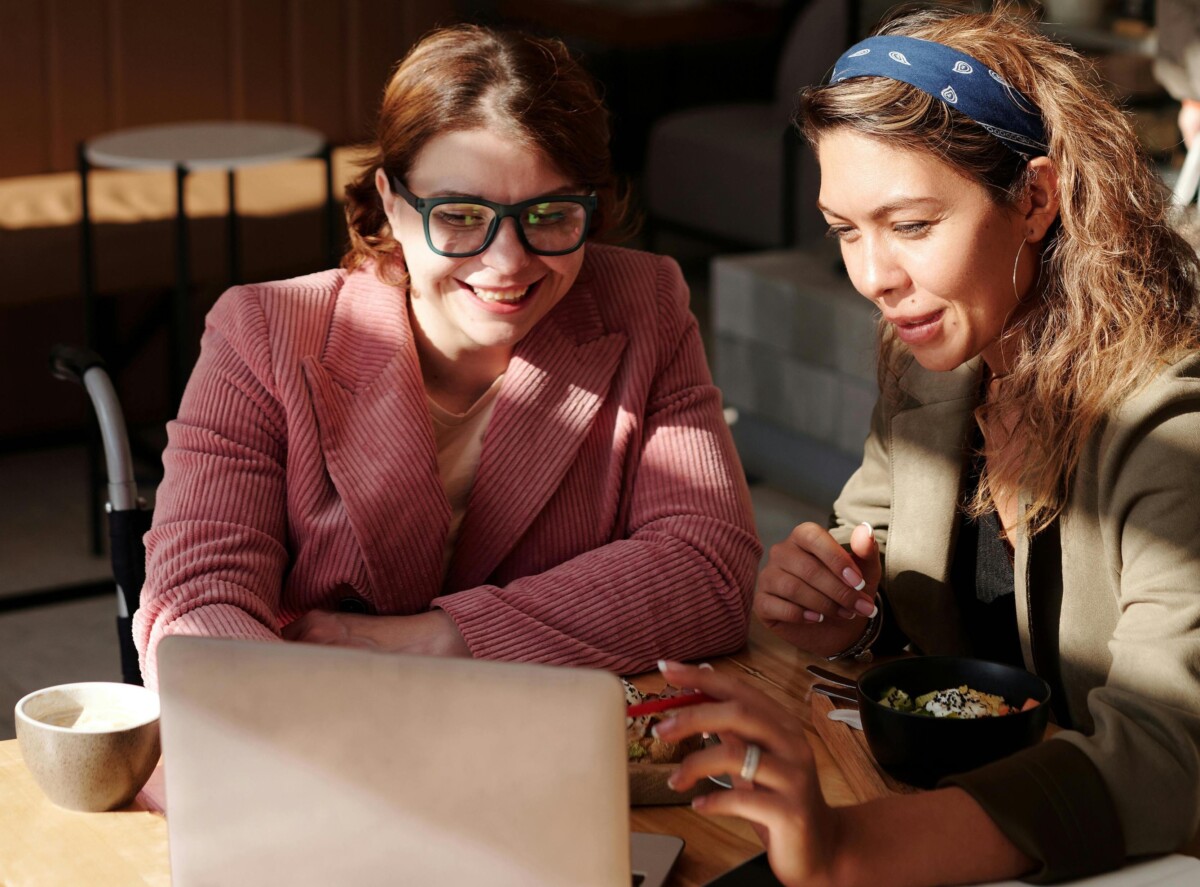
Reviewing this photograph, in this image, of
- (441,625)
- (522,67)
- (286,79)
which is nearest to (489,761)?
(441,625)

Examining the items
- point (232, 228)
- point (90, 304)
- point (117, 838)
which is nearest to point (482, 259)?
point (117, 838)

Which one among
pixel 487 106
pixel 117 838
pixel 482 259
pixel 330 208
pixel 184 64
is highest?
pixel 487 106

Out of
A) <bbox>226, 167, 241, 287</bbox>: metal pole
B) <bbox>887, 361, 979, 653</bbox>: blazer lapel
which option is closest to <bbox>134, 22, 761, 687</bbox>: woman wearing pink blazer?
<bbox>887, 361, 979, 653</bbox>: blazer lapel

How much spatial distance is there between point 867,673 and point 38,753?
66 cm

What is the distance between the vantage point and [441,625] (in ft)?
5.13

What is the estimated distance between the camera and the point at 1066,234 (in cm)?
140

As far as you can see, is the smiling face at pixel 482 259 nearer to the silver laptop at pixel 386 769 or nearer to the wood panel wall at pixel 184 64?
the silver laptop at pixel 386 769

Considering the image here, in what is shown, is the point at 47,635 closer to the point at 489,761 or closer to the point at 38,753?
the point at 38,753

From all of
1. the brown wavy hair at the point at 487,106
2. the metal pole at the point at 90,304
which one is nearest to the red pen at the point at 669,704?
the brown wavy hair at the point at 487,106

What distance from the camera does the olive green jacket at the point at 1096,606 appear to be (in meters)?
1.15

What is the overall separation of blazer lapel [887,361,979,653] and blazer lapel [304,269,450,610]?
1.56 ft

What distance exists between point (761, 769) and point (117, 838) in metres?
0.52

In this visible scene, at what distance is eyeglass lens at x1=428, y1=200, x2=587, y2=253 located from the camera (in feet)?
5.37

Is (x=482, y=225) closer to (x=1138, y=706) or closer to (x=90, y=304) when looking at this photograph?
(x=1138, y=706)
